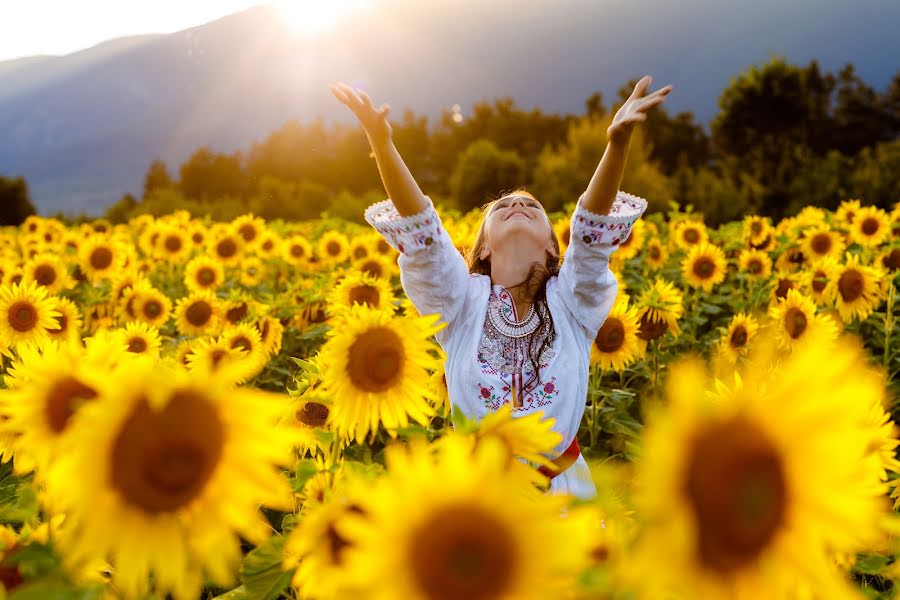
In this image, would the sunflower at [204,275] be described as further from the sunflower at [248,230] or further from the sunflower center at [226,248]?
the sunflower at [248,230]

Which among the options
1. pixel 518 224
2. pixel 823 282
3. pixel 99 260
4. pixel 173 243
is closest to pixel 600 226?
pixel 518 224

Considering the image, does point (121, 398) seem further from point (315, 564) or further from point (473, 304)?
point (473, 304)

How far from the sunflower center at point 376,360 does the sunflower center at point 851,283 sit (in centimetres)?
434

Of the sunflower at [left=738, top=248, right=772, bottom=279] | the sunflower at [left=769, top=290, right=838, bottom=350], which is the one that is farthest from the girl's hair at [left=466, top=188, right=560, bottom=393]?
the sunflower at [left=738, top=248, right=772, bottom=279]

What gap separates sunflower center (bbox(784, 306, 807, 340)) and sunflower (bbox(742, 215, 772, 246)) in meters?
2.93

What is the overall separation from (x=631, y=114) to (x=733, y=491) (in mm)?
1553

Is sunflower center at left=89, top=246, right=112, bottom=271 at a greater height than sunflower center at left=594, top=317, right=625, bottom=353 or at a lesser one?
greater

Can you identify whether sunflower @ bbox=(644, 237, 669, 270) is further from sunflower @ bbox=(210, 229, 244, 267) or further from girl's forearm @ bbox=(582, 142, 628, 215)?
girl's forearm @ bbox=(582, 142, 628, 215)

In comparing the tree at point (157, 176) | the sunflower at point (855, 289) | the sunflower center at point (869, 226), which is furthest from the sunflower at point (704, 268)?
the tree at point (157, 176)

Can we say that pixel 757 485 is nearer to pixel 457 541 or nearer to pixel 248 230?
pixel 457 541

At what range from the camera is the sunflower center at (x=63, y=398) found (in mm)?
1131

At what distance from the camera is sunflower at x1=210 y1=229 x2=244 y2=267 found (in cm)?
712

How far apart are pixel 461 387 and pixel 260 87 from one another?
7768 inches

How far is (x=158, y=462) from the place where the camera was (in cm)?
87
